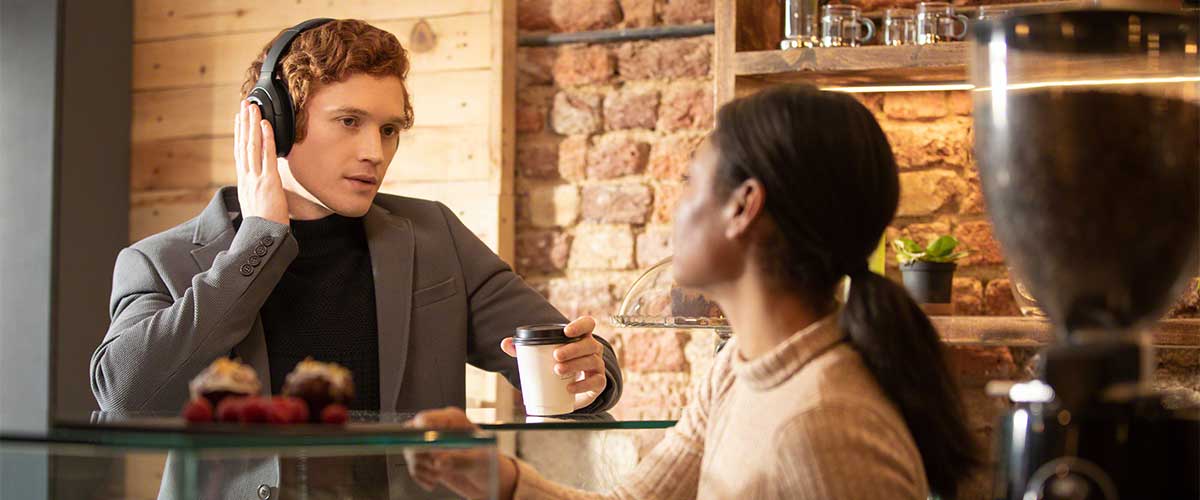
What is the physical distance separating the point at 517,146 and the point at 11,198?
1291mm

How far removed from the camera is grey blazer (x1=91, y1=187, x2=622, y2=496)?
Answer: 5.70ft

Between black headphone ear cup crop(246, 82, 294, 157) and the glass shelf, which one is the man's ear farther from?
black headphone ear cup crop(246, 82, 294, 157)

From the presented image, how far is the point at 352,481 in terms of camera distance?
4.38ft

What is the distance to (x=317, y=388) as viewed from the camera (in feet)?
3.17

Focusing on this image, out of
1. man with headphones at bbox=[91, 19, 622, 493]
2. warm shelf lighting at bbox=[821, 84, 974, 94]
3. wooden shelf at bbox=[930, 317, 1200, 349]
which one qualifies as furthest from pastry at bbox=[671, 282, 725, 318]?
warm shelf lighting at bbox=[821, 84, 974, 94]

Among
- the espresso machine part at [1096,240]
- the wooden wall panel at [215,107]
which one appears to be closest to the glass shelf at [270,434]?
the espresso machine part at [1096,240]

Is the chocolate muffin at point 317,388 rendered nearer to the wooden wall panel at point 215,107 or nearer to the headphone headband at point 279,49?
the headphone headband at point 279,49

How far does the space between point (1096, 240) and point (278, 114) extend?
1291 mm

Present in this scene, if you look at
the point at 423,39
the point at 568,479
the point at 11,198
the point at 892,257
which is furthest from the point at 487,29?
the point at 568,479

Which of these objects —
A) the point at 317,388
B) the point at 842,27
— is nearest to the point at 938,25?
the point at 842,27

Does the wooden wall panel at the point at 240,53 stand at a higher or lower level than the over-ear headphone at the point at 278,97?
higher

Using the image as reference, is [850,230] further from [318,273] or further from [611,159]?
[611,159]

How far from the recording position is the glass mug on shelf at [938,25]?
240cm

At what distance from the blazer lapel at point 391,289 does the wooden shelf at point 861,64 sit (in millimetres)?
798
